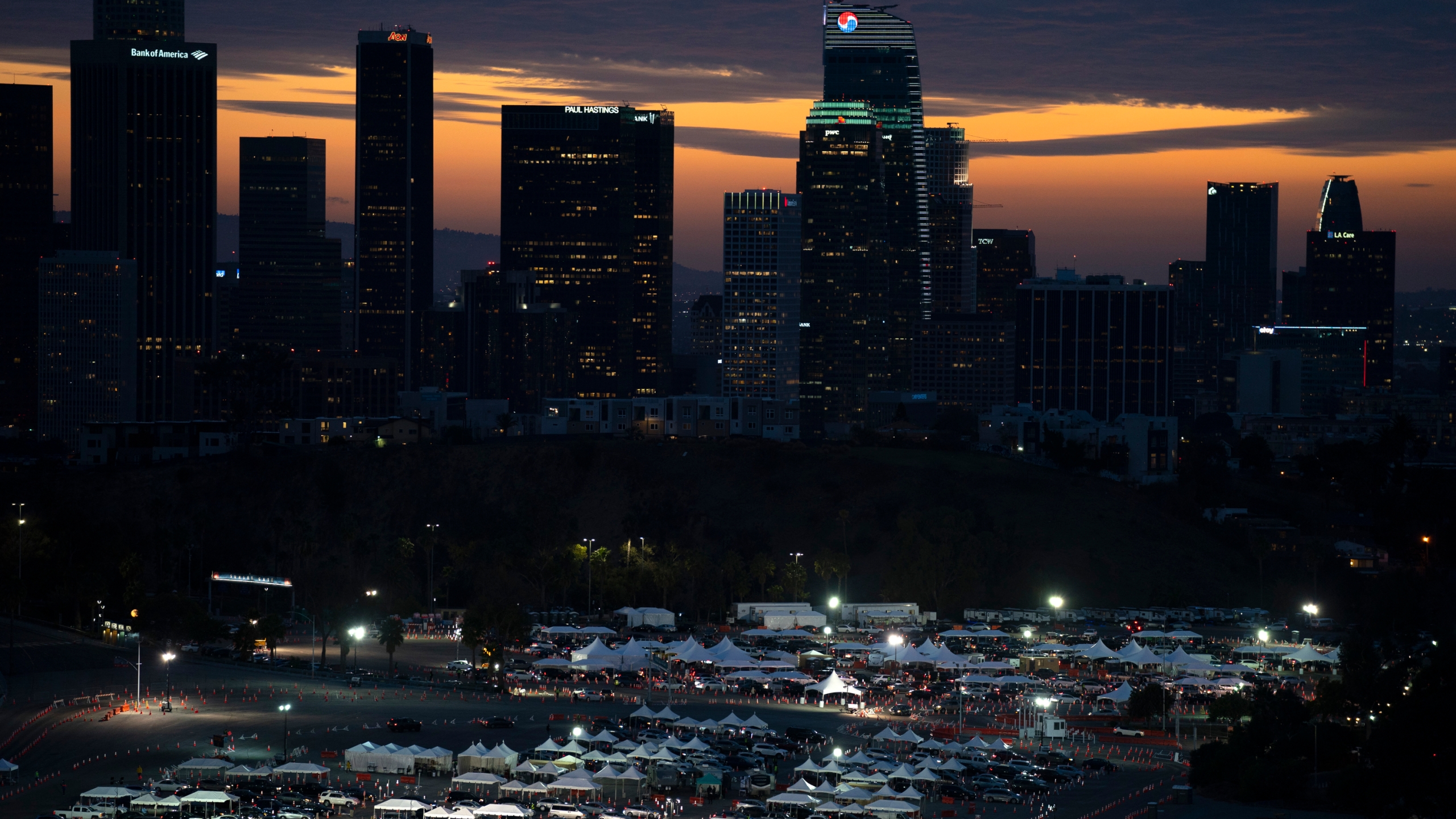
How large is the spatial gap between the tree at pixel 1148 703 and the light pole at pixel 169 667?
52387 millimetres

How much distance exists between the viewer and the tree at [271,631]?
121m

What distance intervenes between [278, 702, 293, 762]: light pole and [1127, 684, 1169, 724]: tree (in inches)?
1771

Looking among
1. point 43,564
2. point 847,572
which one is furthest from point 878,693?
point 43,564

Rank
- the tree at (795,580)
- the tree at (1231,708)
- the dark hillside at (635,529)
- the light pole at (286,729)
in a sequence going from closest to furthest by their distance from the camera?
the light pole at (286,729)
the tree at (1231,708)
the dark hillside at (635,529)
the tree at (795,580)

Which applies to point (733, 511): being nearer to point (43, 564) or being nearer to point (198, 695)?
point (43, 564)

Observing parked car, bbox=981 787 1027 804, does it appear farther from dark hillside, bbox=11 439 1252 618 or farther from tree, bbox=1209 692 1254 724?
dark hillside, bbox=11 439 1252 618

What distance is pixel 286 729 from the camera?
290ft

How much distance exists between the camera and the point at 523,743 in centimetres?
9150

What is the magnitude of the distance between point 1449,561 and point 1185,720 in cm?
8440

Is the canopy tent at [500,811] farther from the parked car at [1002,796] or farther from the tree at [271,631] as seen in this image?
the tree at [271,631]

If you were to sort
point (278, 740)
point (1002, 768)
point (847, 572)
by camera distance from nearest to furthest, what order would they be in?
point (1002, 768) < point (278, 740) < point (847, 572)

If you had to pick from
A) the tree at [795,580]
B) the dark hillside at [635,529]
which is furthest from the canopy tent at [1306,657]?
the tree at [795,580]

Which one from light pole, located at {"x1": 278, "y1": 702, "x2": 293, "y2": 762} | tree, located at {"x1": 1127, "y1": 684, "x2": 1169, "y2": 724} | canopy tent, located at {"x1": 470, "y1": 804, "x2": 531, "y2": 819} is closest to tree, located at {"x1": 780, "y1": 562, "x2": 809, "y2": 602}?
tree, located at {"x1": 1127, "y1": 684, "x2": 1169, "y2": 724}

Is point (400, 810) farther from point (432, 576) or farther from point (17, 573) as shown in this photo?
point (432, 576)
